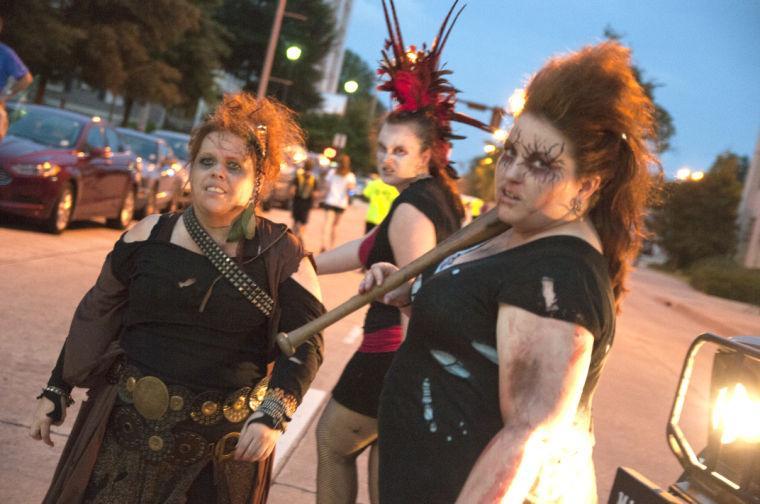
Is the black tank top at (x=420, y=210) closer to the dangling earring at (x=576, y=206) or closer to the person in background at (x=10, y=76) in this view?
the dangling earring at (x=576, y=206)

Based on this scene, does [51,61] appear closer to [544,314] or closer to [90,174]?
[90,174]

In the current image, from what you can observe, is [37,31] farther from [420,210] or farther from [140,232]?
[140,232]

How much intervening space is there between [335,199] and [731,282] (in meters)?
19.6

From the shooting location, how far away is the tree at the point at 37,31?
28.4 meters

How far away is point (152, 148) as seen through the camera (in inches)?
723

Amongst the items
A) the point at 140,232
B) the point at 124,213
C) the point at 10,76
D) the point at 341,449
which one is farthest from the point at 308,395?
the point at 124,213

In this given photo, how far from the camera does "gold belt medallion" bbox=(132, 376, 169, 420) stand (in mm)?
2920

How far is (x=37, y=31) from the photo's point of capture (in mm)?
28781

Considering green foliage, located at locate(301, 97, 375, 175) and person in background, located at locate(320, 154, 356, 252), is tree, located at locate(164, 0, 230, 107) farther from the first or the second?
green foliage, located at locate(301, 97, 375, 175)

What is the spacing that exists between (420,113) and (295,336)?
1.71m

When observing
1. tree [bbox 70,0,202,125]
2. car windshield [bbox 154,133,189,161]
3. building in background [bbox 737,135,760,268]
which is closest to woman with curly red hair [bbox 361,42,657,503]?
car windshield [bbox 154,133,189,161]

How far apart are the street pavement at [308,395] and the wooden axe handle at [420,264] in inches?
89.4

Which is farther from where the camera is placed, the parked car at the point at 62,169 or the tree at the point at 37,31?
the tree at the point at 37,31

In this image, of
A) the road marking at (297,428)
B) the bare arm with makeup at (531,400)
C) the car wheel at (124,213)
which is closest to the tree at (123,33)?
the car wheel at (124,213)
